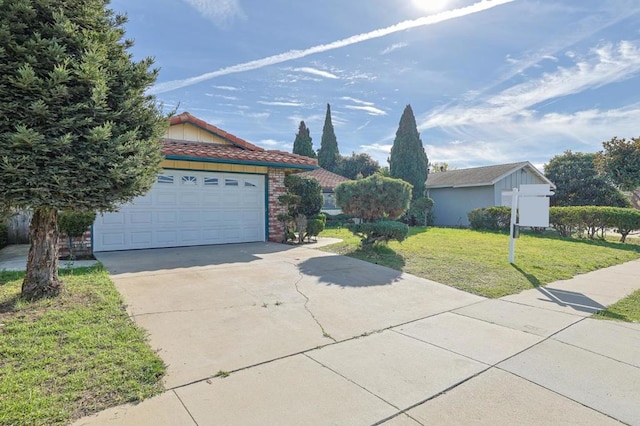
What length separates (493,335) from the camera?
4.06 metres

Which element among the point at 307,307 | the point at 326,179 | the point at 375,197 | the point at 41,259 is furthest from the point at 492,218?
the point at 41,259

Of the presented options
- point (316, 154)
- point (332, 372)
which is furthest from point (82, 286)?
point (316, 154)

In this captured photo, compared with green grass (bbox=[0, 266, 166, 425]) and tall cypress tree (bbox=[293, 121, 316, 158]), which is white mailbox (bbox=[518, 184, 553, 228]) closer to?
green grass (bbox=[0, 266, 166, 425])

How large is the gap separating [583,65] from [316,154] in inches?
975

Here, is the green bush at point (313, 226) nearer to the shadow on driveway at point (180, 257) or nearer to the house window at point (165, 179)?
the shadow on driveway at point (180, 257)

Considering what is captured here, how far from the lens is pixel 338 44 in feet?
39.9

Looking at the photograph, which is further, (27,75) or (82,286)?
(82,286)

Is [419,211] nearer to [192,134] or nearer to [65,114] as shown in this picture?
[192,134]

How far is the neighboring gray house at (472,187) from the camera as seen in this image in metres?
20.3

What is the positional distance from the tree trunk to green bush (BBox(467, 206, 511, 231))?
1794 centimetres

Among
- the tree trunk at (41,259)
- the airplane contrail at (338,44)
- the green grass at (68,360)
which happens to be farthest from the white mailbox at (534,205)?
the tree trunk at (41,259)

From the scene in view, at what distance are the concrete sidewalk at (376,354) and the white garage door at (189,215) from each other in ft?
11.2

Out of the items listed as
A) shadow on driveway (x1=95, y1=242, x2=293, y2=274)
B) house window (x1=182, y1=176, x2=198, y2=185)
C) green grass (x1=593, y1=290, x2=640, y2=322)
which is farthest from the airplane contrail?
green grass (x1=593, y1=290, x2=640, y2=322)

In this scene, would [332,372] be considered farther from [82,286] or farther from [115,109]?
Answer: [82,286]
